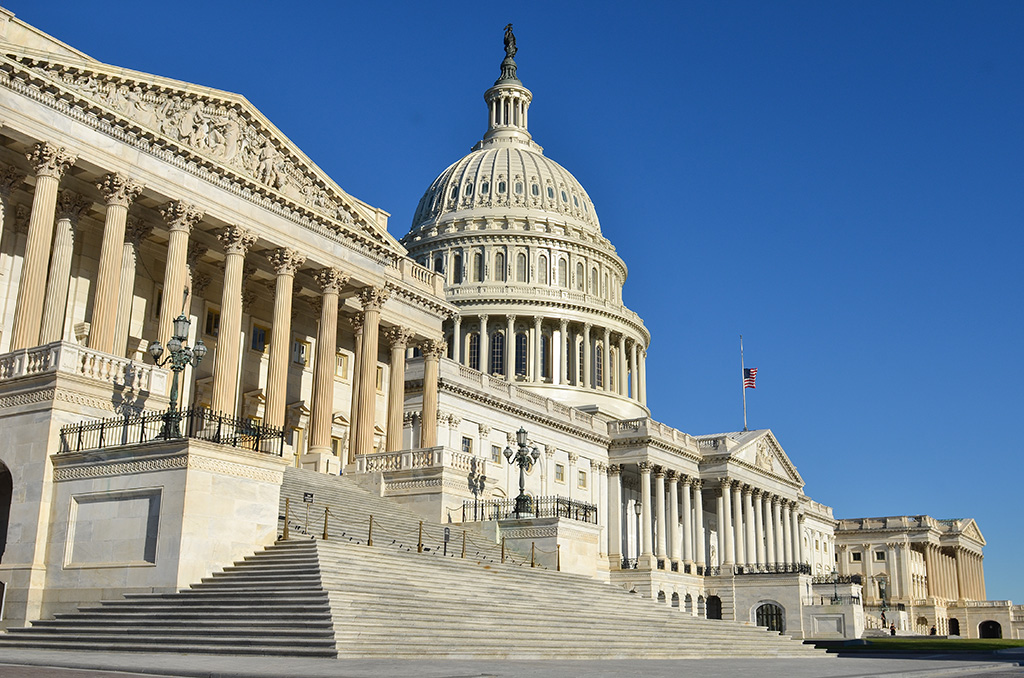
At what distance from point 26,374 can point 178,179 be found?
13.7 metres

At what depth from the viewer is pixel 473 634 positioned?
25.6 m

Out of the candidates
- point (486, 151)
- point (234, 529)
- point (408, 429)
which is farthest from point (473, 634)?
point (486, 151)

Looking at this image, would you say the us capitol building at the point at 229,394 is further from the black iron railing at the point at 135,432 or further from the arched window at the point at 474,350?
the arched window at the point at 474,350

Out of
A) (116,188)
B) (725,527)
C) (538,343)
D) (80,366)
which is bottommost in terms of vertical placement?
(80,366)

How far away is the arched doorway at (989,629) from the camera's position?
15462cm

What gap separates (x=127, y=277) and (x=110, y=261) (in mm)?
3771

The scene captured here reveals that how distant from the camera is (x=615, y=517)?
90938mm

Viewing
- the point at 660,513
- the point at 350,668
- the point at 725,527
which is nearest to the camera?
the point at 350,668

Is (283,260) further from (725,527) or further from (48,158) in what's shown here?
(725,527)

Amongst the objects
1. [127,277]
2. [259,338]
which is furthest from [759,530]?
[127,277]

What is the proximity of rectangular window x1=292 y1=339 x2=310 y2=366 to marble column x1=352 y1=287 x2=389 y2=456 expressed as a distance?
403 cm

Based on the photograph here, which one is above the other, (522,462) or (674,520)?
(674,520)

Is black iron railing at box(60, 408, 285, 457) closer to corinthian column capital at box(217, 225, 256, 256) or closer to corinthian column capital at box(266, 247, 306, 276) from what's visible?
corinthian column capital at box(217, 225, 256, 256)

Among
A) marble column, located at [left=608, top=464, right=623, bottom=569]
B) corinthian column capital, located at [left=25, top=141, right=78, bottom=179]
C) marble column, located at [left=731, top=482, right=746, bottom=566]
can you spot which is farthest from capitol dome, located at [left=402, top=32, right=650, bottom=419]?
corinthian column capital, located at [left=25, top=141, right=78, bottom=179]
